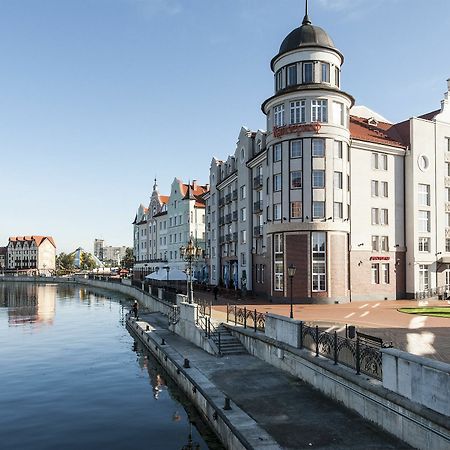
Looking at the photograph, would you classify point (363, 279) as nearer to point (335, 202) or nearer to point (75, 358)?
point (335, 202)

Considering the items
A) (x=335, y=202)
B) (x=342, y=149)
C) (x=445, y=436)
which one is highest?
(x=342, y=149)

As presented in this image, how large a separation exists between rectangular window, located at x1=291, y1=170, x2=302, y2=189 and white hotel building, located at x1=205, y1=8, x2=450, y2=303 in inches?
3.4

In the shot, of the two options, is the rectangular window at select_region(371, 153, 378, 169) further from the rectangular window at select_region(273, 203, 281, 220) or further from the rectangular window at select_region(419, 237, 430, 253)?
the rectangular window at select_region(273, 203, 281, 220)

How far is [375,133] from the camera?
45.3 metres

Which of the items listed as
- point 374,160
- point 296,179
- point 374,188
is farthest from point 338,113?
point 374,188

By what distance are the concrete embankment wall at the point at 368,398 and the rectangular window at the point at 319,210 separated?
20354mm

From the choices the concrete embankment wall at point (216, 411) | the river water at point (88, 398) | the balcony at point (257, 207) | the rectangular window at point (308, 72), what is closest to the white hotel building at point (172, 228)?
the balcony at point (257, 207)

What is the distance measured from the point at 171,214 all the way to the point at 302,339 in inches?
2589

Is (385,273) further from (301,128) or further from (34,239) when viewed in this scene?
(34,239)

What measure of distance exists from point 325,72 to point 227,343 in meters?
26.2

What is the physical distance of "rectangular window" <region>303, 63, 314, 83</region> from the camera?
39125 millimetres

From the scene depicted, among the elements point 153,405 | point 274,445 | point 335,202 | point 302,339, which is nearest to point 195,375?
point 153,405

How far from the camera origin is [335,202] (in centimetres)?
3944

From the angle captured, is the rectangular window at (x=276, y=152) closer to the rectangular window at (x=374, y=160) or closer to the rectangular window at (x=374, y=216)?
the rectangular window at (x=374, y=160)
